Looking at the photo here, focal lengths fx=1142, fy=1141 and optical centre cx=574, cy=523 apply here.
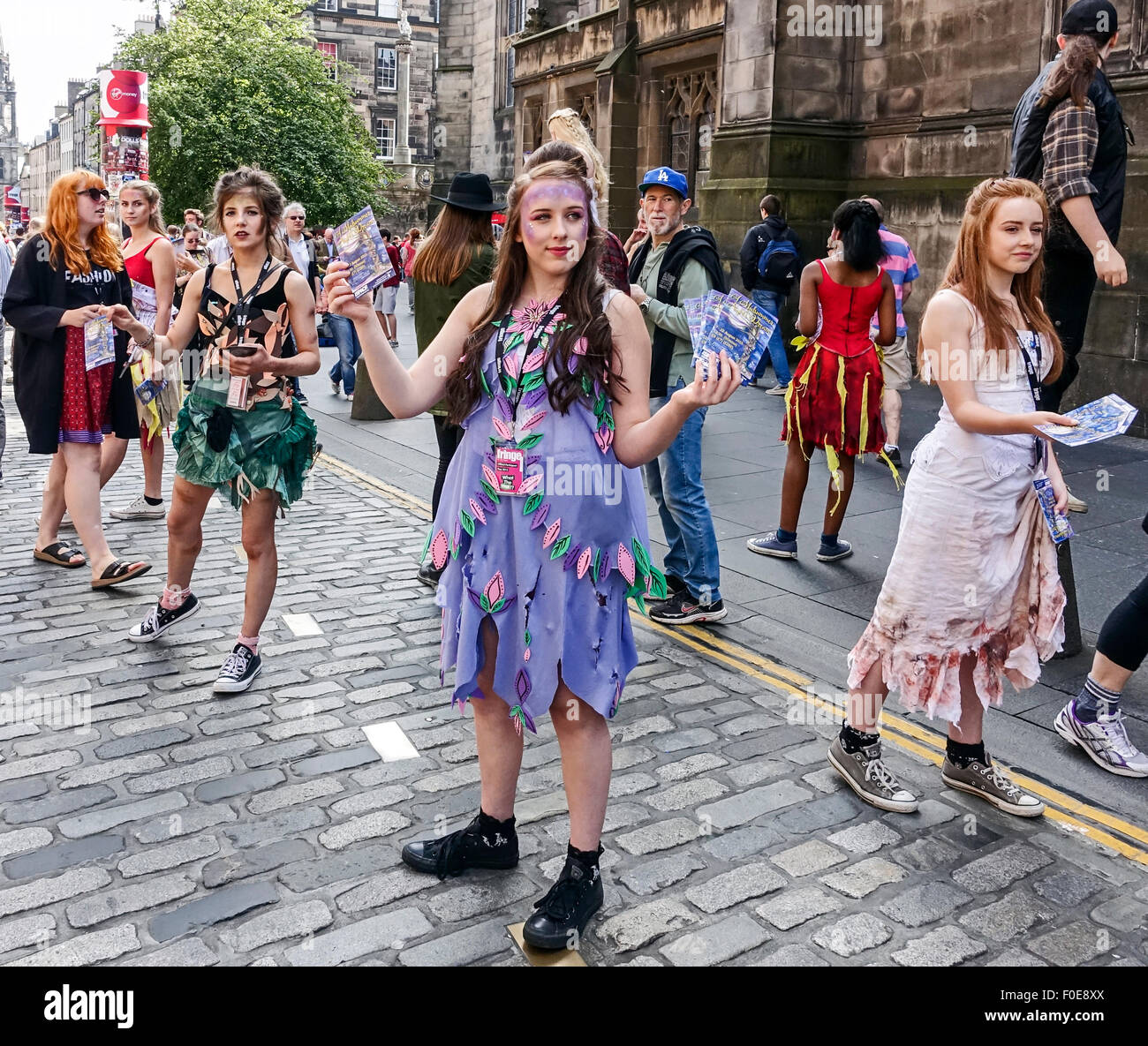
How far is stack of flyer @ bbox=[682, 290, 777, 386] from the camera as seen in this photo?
2770mm

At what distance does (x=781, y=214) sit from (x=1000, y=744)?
11.3 metres

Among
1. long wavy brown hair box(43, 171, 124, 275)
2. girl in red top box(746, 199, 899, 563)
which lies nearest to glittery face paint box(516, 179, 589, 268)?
girl in red top box(746, 199, 899, 563)

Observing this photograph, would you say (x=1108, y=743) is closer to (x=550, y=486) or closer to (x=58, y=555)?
(x=550, y=486)

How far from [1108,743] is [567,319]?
277cm

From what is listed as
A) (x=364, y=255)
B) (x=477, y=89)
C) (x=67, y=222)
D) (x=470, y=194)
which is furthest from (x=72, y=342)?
(x=477, y=89)

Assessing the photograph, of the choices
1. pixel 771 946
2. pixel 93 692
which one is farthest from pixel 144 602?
pixel 771 946

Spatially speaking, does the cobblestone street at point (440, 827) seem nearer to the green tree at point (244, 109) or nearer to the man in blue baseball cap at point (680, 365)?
the man in blue baseball cap at point (680, 365)

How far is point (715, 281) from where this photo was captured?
19.5ft

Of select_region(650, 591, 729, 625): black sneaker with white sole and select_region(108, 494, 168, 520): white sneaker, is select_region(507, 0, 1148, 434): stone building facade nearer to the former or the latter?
select_region(650, 591, 729, 625): black sneaker with white sole

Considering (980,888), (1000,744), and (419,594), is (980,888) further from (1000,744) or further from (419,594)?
(419,594)

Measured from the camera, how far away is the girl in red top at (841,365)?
6867 millimetres

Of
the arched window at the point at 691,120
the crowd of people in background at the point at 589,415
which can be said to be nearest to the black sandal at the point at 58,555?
the crowd of people in background at the point at 589,415

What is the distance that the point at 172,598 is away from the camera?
563 centimetres

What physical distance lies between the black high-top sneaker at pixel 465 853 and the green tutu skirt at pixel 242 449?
2.13 m
